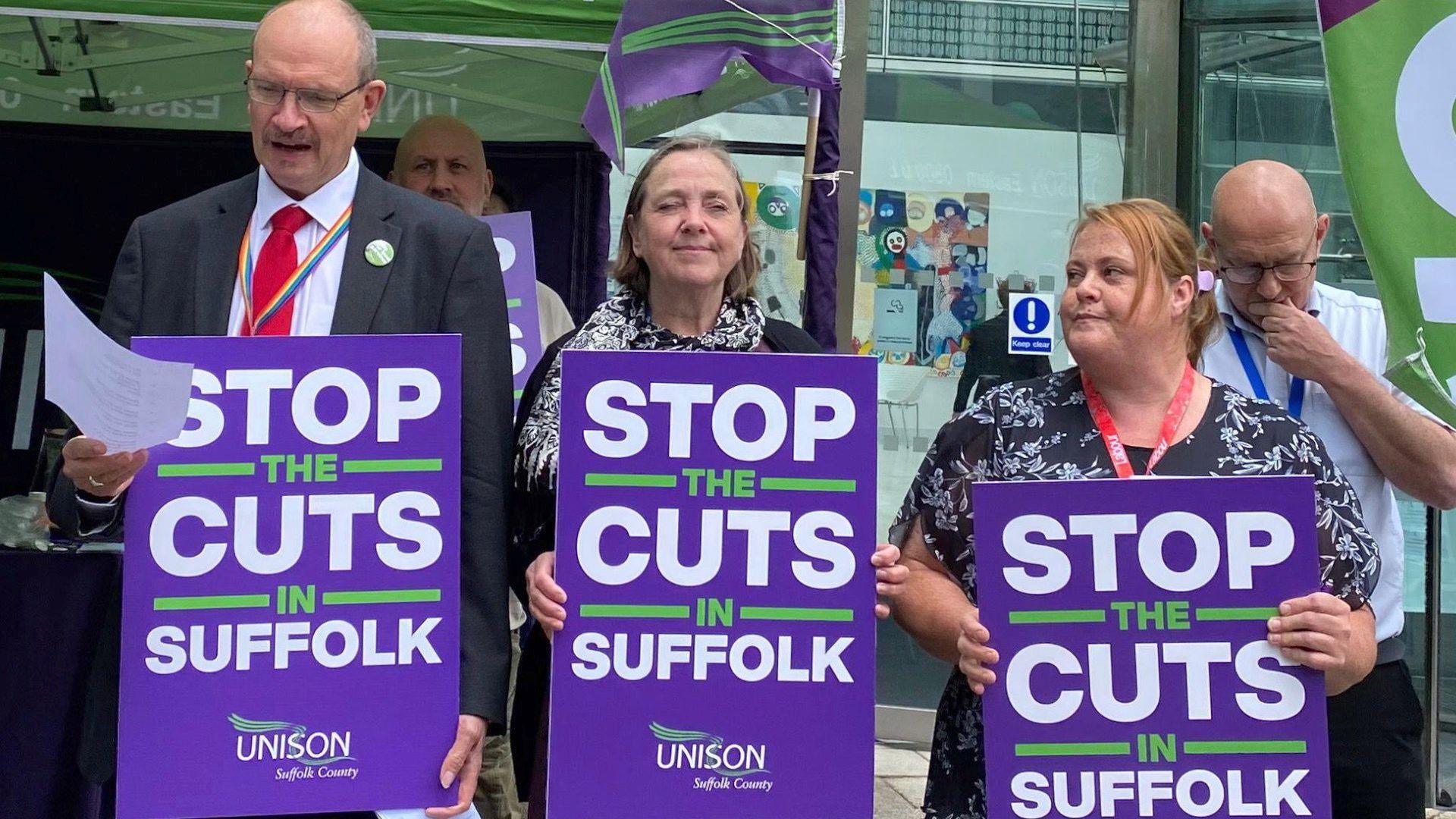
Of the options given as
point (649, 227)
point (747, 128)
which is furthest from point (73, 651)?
point (747, 128)

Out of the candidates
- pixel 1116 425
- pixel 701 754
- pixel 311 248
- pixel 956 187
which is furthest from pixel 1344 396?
pixel 956 187

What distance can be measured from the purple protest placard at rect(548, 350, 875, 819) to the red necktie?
1.39 ft

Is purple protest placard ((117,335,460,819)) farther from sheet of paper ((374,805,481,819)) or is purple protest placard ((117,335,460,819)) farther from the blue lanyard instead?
the blue lanyard

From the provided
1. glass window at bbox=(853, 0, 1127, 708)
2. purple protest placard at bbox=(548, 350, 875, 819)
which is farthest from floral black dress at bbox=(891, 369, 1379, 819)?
glass window at bbox=(853, 0, 1127, 708)

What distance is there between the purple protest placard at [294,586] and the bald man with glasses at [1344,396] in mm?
1429

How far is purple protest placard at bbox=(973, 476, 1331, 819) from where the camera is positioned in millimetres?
2297

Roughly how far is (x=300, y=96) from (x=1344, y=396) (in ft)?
5.81

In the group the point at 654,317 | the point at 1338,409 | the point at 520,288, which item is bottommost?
the point at 1338,409

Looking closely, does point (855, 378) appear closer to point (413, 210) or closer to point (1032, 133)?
point (413, 210)

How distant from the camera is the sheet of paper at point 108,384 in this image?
191cm

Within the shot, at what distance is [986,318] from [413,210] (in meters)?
4.64

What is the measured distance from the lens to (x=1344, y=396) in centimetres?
266

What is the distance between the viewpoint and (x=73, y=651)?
3.27 meters

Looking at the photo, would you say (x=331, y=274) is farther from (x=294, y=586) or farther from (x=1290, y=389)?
(x=1290, y=389)
